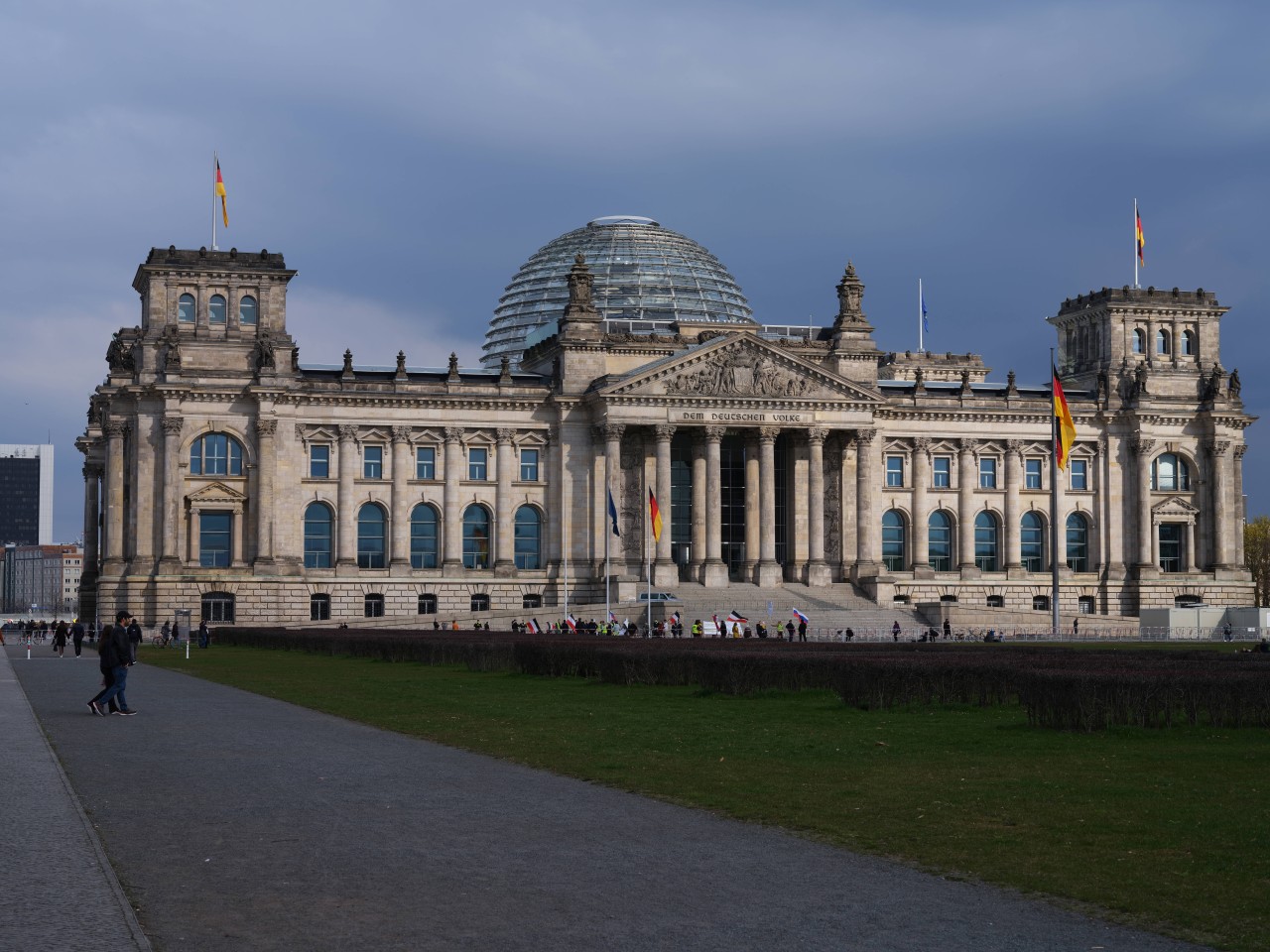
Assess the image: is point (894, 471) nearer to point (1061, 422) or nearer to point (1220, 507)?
point (1220, 507)

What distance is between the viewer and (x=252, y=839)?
19.7 meters

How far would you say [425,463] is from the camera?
114438mm

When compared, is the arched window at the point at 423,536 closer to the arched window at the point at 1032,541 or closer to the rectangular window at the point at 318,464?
the rectangular window at the point at 318,464

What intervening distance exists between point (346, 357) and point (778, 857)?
3829 inches

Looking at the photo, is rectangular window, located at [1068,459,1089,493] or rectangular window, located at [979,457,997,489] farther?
rectangular window, located at [1068,459,1089,493]

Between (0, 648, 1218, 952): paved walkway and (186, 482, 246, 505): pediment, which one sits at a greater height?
(186, 482, 246, 505): pediment

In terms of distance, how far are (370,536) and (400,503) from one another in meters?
3.07

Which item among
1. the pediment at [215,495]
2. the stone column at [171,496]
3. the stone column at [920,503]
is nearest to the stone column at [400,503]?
the pediment at [215,495]

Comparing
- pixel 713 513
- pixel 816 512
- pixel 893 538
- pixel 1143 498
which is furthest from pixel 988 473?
pixel 713 513

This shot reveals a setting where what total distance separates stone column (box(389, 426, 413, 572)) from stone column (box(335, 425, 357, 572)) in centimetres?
262

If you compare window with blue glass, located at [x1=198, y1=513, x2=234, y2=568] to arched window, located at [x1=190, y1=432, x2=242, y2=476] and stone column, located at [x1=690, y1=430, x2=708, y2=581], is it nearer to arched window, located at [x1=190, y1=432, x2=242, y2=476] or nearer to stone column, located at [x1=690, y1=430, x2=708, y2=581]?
arched window, located at [x1=190, y1=432, x2=242, y2=476]

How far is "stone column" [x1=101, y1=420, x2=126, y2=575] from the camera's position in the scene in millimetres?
109375

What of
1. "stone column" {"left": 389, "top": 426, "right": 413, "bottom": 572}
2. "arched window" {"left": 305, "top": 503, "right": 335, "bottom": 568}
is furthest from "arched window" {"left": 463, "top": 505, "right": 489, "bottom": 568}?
"arched window" {"left": 305, "top": 503, "right": 335, "bottom": 568}

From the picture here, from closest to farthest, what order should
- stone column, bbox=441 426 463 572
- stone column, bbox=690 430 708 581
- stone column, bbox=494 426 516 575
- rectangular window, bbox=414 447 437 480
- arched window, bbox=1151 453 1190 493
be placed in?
1. stone column, bbox=690 430 708 581
2. stone column, bbox=441 426 463 572
3. rectangular window, bbox=414 447 437 480
4. stone column, bbox=494 426 516 575
5. arched window, bbox=1151 453 1190 493
